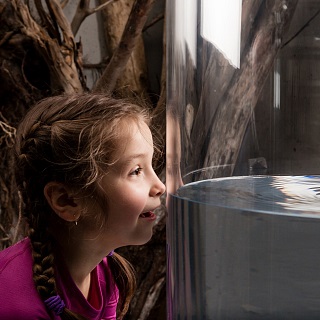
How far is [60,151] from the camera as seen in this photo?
0.68 m

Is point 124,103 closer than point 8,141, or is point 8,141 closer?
point 124,103

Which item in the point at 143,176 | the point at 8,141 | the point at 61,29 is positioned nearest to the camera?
the point at 143,176

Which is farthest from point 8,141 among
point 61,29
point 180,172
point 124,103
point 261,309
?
point 261,309

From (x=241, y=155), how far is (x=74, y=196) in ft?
0.91

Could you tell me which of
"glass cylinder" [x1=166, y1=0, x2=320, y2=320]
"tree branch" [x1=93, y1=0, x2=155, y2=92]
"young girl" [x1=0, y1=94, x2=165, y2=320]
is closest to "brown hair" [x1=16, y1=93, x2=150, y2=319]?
"young girl" [x1=0, y1=94, x2=165, y2=320]

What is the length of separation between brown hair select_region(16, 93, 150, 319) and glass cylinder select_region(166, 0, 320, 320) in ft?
0.66

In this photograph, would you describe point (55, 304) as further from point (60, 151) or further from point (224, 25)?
point (224, 25)

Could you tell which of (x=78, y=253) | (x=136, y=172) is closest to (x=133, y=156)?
(x=136, y=172)

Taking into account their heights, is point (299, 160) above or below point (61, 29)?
below

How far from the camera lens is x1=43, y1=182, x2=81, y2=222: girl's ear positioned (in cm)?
69

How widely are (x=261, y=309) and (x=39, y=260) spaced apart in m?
0.37

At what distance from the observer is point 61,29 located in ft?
4.12

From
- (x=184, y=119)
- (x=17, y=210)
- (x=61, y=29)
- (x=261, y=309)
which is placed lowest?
(x=17, y=210)

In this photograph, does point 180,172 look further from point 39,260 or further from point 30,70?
point 30,70
